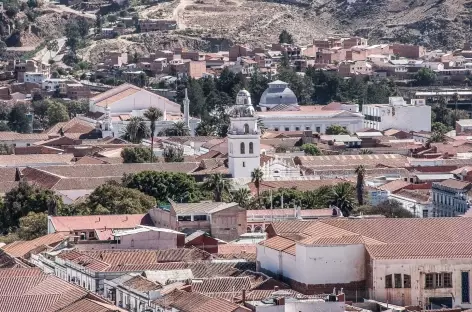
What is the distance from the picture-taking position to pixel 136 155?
115500 mm

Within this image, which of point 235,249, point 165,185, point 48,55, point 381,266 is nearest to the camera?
point 381,266

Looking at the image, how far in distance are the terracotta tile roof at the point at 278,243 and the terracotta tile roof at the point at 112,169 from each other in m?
38.7

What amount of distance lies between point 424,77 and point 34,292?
11566cm

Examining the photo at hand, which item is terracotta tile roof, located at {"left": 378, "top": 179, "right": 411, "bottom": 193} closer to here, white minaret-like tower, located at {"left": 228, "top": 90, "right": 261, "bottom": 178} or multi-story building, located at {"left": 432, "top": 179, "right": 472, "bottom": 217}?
multi-story building, located at {"left": 432, "top": 179, "right": 472, "bottom": 217}

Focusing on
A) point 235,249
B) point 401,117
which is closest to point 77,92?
point 401,117

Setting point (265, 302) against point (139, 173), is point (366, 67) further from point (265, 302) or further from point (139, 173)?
point (265, 302)

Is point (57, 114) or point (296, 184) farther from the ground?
point (296, 184)

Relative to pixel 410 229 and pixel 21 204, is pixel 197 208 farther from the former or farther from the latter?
pixel 410 229

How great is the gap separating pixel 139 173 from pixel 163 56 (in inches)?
3355

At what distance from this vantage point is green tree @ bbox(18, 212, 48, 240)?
82012mm

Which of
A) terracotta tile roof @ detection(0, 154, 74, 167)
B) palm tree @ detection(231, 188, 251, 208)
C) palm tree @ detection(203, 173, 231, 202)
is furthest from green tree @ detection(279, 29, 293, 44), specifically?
palm tree @ detection(231, 188, 251, 208)

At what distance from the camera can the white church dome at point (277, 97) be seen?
504 feet

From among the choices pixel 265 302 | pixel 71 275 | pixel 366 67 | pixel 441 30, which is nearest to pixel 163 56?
pixel 366 67

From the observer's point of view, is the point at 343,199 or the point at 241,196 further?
the point at 241,196
